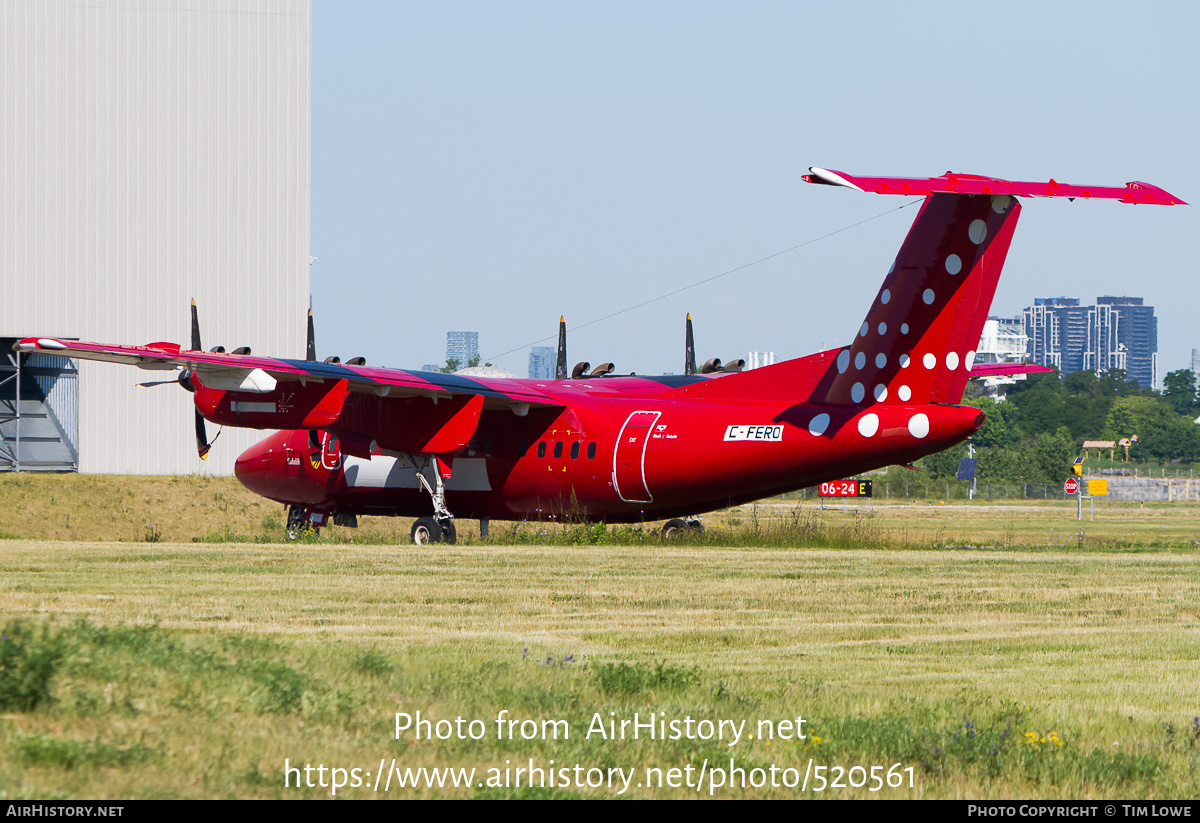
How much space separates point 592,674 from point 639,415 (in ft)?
62.0

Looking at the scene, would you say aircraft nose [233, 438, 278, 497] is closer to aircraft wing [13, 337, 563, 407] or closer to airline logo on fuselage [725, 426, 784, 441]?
aircraft wing [13, 337, 563, 407]

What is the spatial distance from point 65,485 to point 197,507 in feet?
15.3

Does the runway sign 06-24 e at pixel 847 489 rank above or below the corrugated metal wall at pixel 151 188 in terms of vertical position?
below

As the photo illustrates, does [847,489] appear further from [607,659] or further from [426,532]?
[607,659]

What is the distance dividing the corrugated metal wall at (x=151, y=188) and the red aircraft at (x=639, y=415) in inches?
963

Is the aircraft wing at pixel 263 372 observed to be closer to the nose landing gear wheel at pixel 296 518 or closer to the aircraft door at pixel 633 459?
the aircraft door at pixel 633 459

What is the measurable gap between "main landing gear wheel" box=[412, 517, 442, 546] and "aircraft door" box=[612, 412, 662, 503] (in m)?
4.65

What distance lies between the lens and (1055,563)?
23953 mm

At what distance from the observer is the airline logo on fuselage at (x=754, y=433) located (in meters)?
27.0

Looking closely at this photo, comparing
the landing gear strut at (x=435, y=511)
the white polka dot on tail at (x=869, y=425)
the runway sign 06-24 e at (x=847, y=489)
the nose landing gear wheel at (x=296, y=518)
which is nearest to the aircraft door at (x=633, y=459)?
the landing gear strut at (x=435, y=511)

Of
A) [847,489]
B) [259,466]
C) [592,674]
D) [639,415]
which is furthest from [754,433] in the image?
[847,489]

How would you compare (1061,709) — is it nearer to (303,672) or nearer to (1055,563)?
(303,672)

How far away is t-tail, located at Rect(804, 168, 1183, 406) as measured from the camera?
24.9 meters
